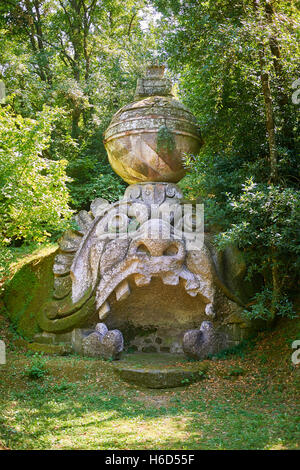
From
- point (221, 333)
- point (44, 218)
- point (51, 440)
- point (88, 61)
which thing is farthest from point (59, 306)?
point (88, 61)

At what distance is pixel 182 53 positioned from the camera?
6.68 meters

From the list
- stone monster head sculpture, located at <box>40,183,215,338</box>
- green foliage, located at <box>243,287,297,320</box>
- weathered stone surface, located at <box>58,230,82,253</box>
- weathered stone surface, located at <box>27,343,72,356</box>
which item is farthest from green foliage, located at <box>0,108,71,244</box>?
green foliage, located at <box>243,287,297,320</box>

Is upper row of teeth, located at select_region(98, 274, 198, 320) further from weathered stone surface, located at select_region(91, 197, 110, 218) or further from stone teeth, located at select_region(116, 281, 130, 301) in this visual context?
weathered stone surface, located at select_region(91, 197, 110, 218)

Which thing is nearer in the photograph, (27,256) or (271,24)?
(271,24)

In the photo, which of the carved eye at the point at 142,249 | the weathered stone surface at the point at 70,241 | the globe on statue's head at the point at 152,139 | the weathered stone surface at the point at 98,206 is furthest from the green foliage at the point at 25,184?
the carved eye at the point at 142,249

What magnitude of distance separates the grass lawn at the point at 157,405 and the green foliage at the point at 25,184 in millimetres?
1832

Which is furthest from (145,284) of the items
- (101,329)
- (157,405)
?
→ (157,405)

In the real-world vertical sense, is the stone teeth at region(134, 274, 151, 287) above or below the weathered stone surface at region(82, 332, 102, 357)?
above

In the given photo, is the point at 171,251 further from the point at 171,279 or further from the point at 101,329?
the point at 101,329

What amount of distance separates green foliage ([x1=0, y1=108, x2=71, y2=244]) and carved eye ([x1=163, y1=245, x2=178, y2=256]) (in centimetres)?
169

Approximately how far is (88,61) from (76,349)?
11.9 meters

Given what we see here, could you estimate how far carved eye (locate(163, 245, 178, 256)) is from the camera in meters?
5.96
